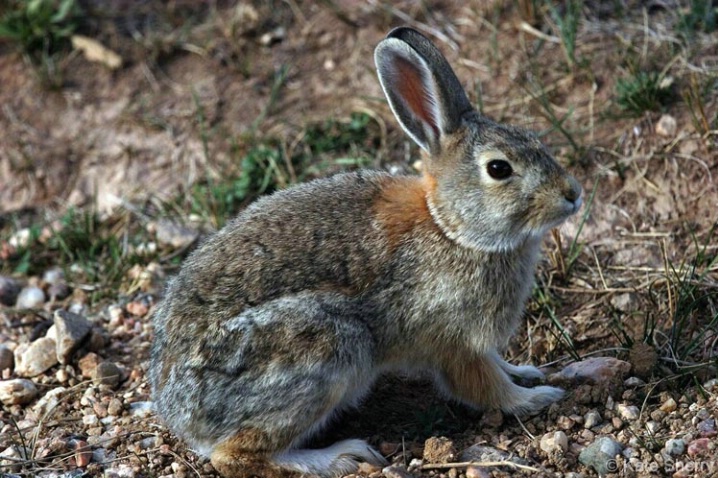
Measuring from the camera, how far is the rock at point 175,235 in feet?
24.7

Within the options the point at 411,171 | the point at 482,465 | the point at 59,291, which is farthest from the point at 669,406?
the point at 59,291

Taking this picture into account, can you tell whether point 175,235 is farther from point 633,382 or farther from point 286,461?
point 633,382

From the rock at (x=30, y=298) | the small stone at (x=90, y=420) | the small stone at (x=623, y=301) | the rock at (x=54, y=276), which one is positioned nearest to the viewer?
the small stone at (x=90, y=420)

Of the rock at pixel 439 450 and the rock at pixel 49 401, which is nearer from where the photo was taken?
the rock at pixel 439 450

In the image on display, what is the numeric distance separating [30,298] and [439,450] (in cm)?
361

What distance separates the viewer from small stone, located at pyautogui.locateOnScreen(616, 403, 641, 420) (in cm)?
521

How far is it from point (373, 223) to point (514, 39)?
3.47 m

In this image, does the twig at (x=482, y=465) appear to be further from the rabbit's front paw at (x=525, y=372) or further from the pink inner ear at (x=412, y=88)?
the pink inner ear at (x=412, y=88)

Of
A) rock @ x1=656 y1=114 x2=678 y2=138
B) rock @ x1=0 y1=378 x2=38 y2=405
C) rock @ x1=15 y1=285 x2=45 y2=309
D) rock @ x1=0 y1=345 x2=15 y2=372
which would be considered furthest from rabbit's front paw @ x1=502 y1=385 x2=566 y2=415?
rock @ x1=15 y1=285 x2=45 y2=309

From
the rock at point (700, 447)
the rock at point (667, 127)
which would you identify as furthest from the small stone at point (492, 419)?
the rock at point (667, 127)

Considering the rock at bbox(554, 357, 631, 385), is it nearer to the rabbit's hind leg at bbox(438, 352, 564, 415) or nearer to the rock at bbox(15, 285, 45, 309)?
the rabbit's hind leg at bbox(438, 352, 564, 415)

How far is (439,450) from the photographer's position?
201 inches

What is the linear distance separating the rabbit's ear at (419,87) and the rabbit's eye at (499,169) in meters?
0.33

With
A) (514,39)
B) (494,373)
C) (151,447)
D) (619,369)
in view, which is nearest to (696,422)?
(619,369)
